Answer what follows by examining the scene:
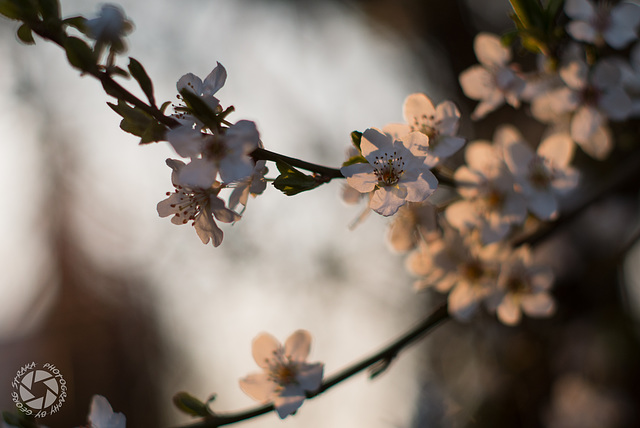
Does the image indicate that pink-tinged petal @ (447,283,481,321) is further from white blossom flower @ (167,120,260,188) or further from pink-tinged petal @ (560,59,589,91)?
white blossom flower @ (167,120,260,188)

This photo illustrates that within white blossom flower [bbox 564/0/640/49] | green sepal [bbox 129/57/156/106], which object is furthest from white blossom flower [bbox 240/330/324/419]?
white blossom flower [bbox 564/0/640/49]

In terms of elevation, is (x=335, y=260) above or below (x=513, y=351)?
above

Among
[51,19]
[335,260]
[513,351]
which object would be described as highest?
[51,19]

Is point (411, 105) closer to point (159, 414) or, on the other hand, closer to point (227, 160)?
point (227, 160)

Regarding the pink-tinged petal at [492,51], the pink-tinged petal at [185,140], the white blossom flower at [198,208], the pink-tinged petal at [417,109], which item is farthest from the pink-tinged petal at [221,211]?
the pink-tinged petal at [492,51]

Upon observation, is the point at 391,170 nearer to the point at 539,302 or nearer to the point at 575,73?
the point at 575,73

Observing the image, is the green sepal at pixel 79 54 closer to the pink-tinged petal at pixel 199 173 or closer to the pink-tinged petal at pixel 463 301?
the pink-tinged petal at pixel 199 173

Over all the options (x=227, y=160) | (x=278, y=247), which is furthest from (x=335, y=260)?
(x=227, y=160)
